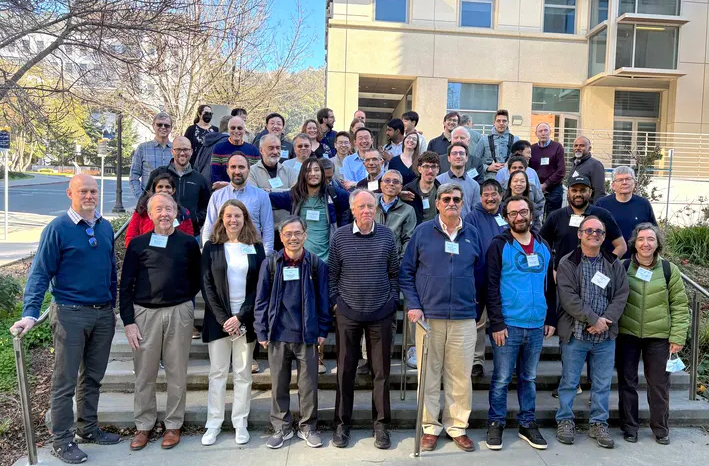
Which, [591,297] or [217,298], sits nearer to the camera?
[217,298]

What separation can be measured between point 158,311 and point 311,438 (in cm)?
171

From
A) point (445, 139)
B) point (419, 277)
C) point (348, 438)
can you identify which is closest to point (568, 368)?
point (419, 277)

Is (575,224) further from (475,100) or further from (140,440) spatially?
(475,100)

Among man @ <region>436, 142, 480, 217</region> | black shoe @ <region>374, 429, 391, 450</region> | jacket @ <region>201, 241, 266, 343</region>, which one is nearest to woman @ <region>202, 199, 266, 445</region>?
jacket @ <region>201, 241, 266, 343</region>

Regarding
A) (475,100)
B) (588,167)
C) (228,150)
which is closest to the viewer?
(228,150)

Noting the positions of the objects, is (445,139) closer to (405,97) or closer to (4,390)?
(4,390)

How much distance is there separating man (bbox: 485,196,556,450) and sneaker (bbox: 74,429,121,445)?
330 centimetres

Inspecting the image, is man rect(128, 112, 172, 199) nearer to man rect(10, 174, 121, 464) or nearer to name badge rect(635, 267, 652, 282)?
man rect(10, 174, 121, 464)

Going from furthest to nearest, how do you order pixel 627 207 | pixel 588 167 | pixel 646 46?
pixel 646 46, pixel 588 167, pixel 627 207

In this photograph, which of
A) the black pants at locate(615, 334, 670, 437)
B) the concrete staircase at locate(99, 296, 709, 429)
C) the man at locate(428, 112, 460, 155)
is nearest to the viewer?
the black pants at locate(615, 334, 670, 437)

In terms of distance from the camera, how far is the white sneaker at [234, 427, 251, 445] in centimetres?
458

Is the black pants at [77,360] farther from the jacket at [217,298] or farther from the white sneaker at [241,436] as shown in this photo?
the white sneaker at [241,436]

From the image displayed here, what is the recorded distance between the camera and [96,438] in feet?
14.9

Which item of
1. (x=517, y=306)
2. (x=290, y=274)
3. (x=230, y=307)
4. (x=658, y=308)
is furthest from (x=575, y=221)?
(x=230, y=307)
